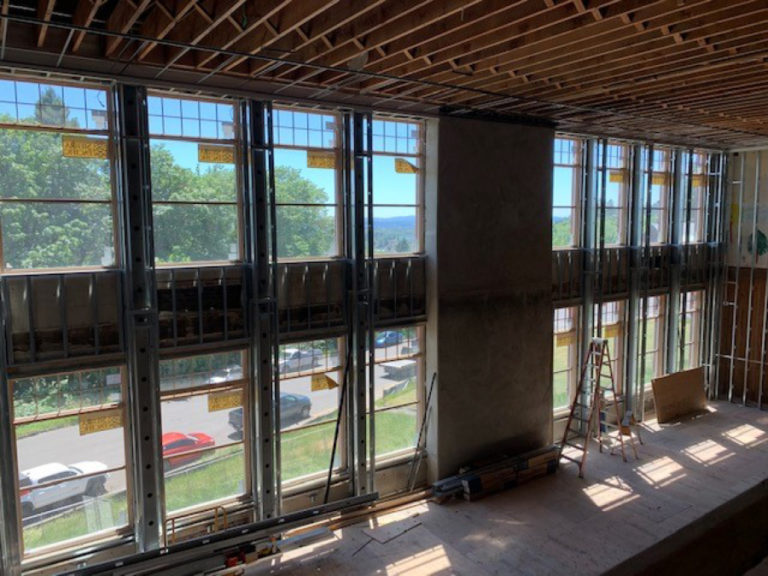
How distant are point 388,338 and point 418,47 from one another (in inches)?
163

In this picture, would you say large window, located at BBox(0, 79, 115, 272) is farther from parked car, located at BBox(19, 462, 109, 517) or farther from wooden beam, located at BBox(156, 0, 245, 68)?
parked car, located at BBox(19, 462, 109, 517)

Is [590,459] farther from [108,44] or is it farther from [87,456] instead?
[108,44]

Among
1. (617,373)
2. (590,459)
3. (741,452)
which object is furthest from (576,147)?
(741,452)

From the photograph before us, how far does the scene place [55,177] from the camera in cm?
618

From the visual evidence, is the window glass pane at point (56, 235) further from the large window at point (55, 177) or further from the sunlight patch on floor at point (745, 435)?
the sunlight patch on floor at point (745, 435)

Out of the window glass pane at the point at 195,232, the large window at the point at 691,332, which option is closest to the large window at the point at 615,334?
the large window at the point at 691,332

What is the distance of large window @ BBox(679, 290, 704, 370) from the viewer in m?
13.3

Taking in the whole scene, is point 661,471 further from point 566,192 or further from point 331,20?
point 331,20

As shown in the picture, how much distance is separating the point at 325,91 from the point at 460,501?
5.97 m

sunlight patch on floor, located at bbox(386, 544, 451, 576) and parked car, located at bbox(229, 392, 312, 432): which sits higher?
parked car, located at bbox(229, 392, 312, 432)

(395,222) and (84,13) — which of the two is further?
(395,222)

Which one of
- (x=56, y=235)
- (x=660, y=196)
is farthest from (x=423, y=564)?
(x=660, y=196)

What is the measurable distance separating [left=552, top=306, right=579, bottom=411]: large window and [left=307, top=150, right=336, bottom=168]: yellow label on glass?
534cm

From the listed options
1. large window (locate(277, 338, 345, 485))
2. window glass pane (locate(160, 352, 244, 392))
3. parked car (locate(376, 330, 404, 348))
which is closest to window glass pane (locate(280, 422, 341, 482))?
large window (locate(277, 338, 345, 485))
